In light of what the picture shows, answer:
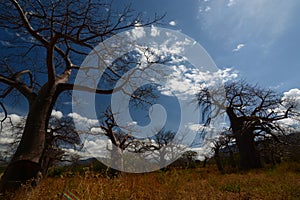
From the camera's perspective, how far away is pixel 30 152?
10.8 ft


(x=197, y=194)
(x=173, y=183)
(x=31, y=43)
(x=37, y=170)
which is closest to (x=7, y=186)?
(x=37, y=170)

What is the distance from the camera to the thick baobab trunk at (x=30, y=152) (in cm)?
310

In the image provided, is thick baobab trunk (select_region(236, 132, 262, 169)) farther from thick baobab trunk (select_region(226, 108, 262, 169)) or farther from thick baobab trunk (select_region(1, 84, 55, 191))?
thick baobab trunk (select_region(1, 84, 55, 191))

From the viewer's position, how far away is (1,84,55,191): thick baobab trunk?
3.10 m

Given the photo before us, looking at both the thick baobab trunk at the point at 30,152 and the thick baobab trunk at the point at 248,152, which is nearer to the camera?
the thick baobab trunk at the point at 30,152

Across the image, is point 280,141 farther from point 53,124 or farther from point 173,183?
point 53,124

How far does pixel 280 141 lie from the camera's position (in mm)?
11500

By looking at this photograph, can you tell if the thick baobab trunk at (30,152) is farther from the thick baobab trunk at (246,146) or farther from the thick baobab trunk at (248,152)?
the thick baobab trunk at (248,152)

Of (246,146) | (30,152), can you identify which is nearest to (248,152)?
(246,146)

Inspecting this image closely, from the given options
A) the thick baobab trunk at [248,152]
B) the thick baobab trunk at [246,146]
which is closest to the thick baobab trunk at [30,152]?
the thick baobab trunk at [246,146]

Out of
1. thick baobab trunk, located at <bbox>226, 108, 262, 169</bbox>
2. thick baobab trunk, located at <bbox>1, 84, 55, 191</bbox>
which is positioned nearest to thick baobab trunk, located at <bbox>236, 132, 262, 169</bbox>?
thick baobab trunk, located at <bbox>226, 108, 262, 169</bbox>

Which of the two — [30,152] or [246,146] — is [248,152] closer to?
[246,146]

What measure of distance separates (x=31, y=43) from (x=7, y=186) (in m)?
3.42

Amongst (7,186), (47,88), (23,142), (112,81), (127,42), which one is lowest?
(7,186)
